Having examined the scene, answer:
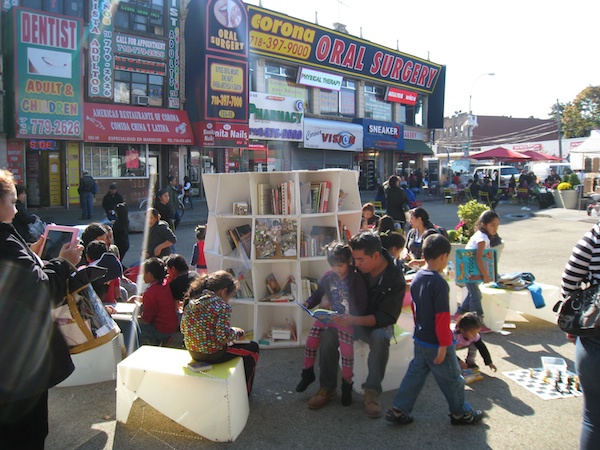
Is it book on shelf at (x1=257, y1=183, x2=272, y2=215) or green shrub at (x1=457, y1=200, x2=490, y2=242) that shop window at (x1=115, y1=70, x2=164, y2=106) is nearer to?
green shrub at (x1=457, y1=200, x2=490, y2=242)

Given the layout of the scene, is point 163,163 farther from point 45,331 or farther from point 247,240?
point 45,331

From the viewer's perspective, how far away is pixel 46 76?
1850cm

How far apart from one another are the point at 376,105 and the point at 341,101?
12.0 ft

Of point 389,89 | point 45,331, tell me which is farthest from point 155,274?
point 389,89

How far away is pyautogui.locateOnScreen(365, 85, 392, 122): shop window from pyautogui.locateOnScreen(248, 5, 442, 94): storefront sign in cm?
84

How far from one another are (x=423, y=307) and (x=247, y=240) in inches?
107

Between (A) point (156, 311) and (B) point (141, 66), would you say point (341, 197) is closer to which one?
(A) point (156, 311)

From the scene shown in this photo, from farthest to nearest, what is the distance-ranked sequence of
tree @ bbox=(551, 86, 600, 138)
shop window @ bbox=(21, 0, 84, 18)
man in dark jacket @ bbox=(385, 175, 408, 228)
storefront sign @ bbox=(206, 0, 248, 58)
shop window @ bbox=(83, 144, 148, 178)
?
tree @ bbox=(551, 86, 600, 138) → storefront sign @ bbox=(206, 0, 248, 58) → shop window @ bbox=(83, 144, 148, 178) → shop window @ bbox=(21, 0, 84, 18) → man in dark jacket @ bbox=(385, 175, 408, 228)

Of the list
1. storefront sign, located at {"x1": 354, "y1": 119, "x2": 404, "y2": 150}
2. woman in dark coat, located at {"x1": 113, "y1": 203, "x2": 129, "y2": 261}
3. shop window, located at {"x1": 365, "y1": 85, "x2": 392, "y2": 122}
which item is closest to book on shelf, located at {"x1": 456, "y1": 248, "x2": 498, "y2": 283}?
woman in dark coat, located at {"x1": 113, "y1": 203, "x2": 129, "y2": 261}

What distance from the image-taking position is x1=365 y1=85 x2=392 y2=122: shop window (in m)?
33.5

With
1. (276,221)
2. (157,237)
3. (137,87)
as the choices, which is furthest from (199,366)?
(137,87)

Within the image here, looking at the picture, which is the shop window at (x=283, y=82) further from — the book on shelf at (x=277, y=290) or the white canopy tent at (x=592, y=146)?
the book on shelf at (x=277, y=290)

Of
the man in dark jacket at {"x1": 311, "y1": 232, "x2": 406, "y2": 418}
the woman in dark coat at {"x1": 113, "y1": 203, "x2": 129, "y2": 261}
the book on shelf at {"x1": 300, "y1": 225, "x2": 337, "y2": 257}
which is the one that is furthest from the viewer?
the woman in dark coat at {"x1": 113, "y1": 203, "x2": 129, "y2": 261}

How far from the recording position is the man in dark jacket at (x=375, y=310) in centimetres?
416
